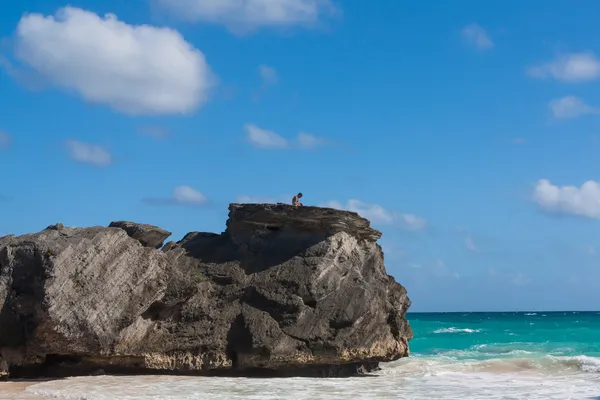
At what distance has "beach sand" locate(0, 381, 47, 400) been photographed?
14586 mm

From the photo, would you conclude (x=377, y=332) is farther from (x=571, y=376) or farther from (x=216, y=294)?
(x=571, y=376)

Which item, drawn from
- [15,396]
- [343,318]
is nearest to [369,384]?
[343,318]

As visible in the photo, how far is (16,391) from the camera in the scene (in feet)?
51.0

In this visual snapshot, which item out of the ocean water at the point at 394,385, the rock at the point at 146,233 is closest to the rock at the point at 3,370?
the ocean water at the point at 394,385

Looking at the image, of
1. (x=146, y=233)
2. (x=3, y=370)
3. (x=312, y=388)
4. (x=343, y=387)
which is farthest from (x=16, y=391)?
(x=343, y=387)

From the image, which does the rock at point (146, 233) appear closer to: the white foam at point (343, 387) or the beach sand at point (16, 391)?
the white foam at point (343, 387)

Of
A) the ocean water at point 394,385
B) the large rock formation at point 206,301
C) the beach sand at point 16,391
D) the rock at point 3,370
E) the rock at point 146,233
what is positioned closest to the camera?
the beach sand at point 16,391

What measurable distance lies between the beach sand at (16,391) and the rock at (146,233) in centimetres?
450

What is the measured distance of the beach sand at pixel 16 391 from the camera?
14.6 meters

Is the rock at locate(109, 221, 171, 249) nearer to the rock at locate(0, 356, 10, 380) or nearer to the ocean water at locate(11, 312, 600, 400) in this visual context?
the ocean water at locate(11, 312, 600, 400)

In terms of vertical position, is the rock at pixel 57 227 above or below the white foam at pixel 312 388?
above

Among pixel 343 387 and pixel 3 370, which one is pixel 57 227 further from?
pixel 343 387

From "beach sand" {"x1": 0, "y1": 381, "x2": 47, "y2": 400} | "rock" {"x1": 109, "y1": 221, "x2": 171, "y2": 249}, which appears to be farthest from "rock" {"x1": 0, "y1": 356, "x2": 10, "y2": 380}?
"rock" {"x1": 109, "y1": 221, "x2": 171, "y2": 249}

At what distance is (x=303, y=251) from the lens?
19906 millimetres
